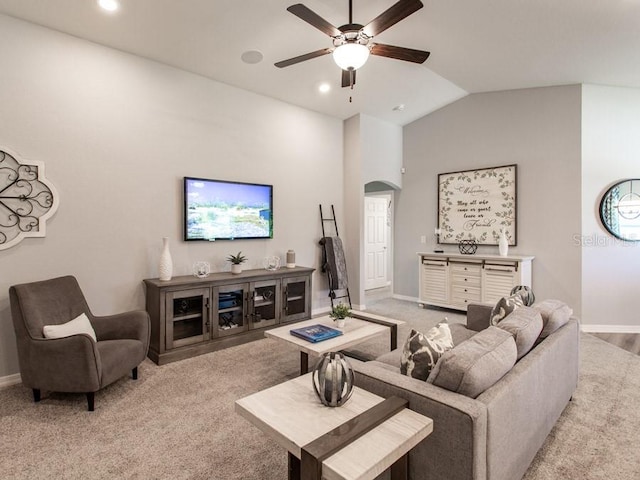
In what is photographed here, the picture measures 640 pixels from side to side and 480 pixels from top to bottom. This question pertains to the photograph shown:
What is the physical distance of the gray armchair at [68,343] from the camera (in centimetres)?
260

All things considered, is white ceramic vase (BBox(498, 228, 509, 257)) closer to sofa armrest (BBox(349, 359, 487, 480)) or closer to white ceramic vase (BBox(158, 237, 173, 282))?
sofa armrest (BBox(349, 359, 487, 480))

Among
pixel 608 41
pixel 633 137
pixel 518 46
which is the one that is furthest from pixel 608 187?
pixel 518 46

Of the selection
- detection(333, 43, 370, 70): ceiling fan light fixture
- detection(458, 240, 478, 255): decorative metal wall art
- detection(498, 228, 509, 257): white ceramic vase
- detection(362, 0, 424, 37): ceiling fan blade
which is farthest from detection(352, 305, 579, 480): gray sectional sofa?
detection(458, 240, 478, 255): decorative metal wall art

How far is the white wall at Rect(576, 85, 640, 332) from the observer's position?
4.62 meters

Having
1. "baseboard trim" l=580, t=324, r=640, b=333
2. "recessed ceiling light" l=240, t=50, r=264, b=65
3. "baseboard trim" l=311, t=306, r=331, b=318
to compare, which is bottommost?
"baseboard trim" l=580, t=324, r=640, b=333

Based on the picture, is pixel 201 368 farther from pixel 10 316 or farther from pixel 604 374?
pixel 604 374

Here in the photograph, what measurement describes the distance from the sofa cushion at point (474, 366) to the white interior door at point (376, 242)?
220 inches

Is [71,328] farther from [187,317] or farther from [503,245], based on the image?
A: [503,245]

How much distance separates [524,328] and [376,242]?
18.8 ft

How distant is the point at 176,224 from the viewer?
161 inches

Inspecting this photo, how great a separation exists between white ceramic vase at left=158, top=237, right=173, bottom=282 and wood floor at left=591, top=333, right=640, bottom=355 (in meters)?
5.14

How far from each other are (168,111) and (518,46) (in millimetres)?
3964

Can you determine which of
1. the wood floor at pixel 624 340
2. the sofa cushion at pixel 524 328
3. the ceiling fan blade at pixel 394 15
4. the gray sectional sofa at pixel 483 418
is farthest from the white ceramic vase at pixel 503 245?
the ceiling fan blade at pixel 394 15

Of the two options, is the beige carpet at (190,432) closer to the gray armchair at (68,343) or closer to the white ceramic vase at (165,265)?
the gray armchair at (68,343)
